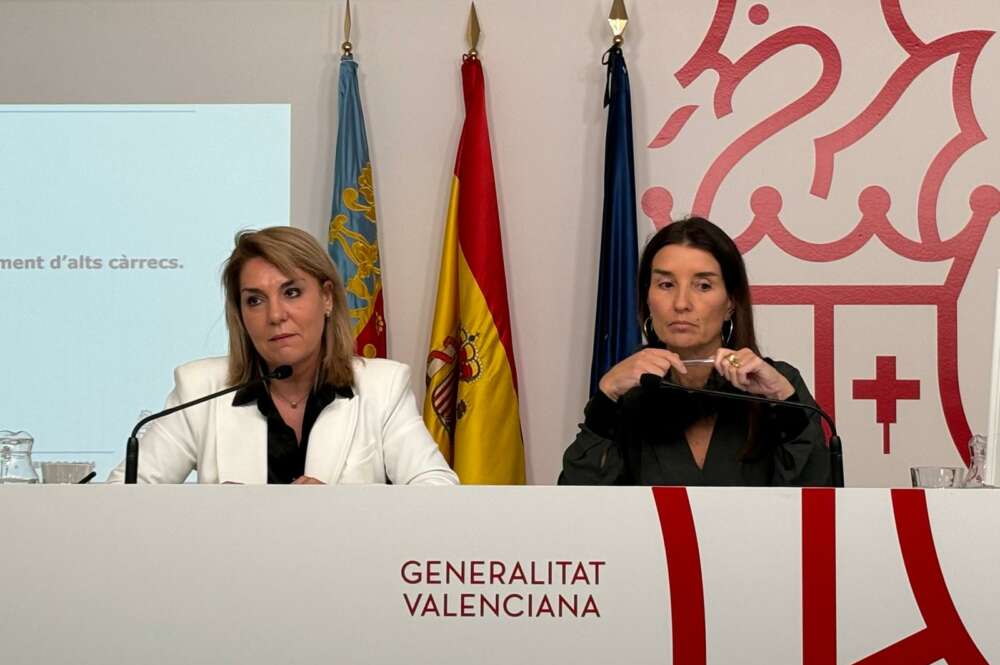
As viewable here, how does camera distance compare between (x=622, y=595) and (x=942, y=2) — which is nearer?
(x=622, y=595)

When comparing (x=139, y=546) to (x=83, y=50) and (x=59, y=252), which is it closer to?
(x=59, y=252)

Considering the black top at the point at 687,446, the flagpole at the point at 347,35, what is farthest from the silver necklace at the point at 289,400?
the flagpole at the point at 347,35

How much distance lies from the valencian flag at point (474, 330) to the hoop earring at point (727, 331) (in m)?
1.32

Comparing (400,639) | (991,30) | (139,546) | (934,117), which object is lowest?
(400,639)

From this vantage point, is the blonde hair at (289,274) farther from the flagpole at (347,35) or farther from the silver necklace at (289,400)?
the flagpole at (347,35)

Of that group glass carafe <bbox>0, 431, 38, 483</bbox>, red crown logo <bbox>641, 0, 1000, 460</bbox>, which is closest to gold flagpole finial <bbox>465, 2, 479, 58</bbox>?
red crown logo <bbox>641, 0, 1000, 460</bbox>

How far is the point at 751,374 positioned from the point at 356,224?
1.86m

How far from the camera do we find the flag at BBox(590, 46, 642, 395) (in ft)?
12.9

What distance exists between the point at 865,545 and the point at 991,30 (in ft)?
A: 9.49

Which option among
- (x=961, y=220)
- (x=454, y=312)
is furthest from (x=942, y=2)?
(x=454, y=312)

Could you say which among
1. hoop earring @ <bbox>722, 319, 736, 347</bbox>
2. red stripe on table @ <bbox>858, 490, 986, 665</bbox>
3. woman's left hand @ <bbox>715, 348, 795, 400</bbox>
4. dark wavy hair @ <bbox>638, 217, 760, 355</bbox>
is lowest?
red stripe on table @ <bbox>858, 490, 986, 665</bbox>

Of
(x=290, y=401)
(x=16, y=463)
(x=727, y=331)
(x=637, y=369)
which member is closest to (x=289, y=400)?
(x=290, y=401)

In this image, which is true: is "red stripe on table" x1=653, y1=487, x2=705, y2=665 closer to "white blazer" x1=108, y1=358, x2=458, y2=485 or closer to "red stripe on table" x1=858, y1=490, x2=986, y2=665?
"red stripe on table" x1=858, y1=490, x2=986, y2=665

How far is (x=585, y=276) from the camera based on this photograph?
13.6 feet
